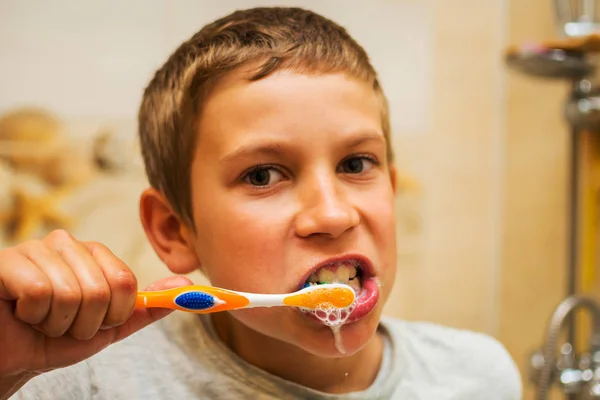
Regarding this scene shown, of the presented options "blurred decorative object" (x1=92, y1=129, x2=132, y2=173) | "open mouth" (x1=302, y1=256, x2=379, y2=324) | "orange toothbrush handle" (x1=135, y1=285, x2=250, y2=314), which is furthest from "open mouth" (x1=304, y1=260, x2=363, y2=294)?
"blurred decorative object" (x1=92, y1=129, x2=132, y2=173)

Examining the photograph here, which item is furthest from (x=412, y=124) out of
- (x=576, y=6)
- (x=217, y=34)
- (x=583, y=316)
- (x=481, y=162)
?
(x=217, y=34)

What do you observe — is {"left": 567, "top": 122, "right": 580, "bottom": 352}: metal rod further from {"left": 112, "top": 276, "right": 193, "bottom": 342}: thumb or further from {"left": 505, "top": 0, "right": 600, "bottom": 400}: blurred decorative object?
{"left": 112, "top": 276, "right": 193, "bottom": 342}: thumb

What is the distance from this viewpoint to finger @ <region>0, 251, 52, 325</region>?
0.38 m

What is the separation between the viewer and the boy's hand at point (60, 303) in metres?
0.39

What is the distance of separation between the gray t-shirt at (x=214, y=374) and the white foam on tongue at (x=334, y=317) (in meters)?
0.11

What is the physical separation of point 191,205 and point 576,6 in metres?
0.85

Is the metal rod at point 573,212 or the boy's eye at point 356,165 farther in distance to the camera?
the metal rod at point 573,212

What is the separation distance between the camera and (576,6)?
1066mm

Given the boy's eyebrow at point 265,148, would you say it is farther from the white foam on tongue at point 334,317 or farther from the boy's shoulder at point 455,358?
the boy's shoulder at point 455,358

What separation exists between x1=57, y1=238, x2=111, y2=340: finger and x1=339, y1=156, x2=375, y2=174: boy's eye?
246 mm

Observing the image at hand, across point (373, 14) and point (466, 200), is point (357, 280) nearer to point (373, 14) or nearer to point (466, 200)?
point (373, 14)

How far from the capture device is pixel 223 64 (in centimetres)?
56

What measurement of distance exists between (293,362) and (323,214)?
0.19 m

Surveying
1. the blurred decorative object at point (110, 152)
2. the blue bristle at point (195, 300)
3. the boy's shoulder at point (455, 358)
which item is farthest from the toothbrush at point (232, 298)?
the blurred decorative object at point (110, 152)
